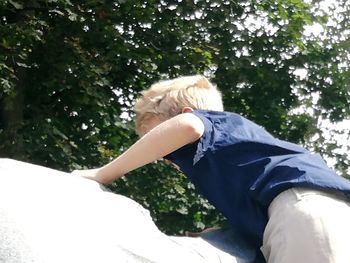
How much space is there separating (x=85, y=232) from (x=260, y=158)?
1.92 ft

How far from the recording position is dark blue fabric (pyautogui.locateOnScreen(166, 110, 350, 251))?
2283mm

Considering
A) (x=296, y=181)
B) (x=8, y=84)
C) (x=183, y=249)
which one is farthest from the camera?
(x=8, y=84)

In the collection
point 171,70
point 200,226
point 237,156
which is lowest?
point 200,226

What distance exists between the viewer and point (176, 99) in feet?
8.04

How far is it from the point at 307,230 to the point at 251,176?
0.25 meters

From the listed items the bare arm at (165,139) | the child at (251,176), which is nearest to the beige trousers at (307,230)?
the child at (251,176)

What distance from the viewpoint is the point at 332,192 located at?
7.50 feet

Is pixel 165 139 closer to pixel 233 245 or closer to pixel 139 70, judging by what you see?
pixel 233 245

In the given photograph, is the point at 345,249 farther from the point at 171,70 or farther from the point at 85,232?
the point at 171,70

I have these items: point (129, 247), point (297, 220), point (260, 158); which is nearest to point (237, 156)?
point (260, 158)

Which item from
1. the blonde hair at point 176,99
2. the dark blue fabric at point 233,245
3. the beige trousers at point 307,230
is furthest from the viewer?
the blonde hair at point 176,99

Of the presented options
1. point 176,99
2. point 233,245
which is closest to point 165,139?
point 176,99

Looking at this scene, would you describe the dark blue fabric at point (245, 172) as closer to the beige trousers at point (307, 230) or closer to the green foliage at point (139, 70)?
the beige trousers at point (307, 230)

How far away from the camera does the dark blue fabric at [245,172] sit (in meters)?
2.28
